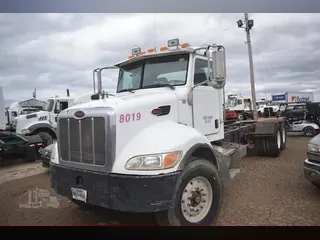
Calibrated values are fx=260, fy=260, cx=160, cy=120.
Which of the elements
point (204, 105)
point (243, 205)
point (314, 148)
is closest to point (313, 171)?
point (314, 148)

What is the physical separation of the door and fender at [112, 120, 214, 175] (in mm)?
Result: 655

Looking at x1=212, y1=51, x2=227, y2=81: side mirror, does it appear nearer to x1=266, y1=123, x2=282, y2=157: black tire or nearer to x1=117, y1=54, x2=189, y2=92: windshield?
x1=117, y1=54, x2=189, y2=92: windshield

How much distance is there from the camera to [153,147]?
2.65m

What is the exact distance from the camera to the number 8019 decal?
8.88ft

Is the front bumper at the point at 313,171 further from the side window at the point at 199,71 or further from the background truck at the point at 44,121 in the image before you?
the background truck at the point at 44,121

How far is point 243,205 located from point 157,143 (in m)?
1.88

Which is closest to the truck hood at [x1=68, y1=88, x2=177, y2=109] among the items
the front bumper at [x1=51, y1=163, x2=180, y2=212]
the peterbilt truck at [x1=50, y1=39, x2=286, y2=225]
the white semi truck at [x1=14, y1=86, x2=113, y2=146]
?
the peterbilt truck at [x1=50, y1=39, x2=286, y2=225]

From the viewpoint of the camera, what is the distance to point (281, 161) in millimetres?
6480

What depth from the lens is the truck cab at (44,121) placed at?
30.5 feet

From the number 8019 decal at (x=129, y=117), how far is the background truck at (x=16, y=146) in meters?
5.81

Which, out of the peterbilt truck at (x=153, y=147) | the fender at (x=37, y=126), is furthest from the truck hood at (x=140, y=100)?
the fender at (x=37, y=126)

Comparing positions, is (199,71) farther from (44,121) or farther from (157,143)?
(44,121)
